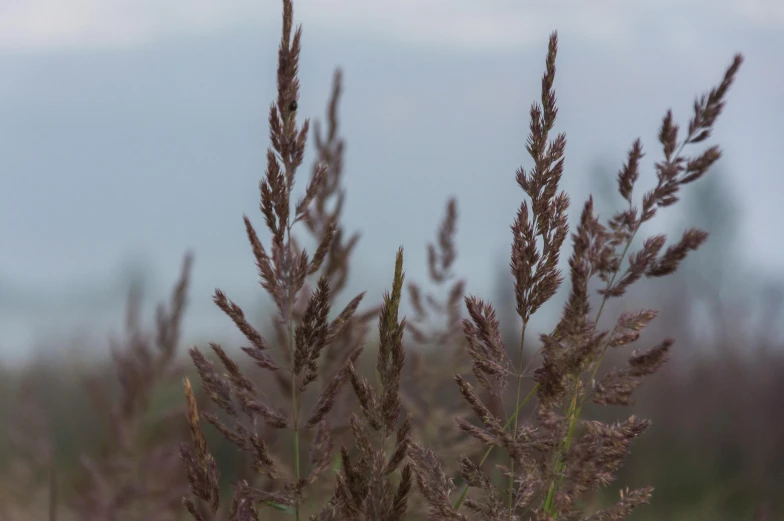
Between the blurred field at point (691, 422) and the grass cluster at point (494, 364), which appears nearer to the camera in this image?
the grass cluster at point (494, 364)

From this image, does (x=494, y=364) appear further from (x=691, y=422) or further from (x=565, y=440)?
(x=691, y=422)

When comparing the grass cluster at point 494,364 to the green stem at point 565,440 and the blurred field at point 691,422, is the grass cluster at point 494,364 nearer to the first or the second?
the green stem at point 565,440

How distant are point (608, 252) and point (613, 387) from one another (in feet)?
0.77

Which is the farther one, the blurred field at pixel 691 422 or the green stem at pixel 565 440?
the blurred field at pixel 691 422

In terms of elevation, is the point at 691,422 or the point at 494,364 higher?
the point at 494,364

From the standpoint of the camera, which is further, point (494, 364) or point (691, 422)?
point (691, 422)

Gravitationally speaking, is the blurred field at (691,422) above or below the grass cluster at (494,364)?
→ below

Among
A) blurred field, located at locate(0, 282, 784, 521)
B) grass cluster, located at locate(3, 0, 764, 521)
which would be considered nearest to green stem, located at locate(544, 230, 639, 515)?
grass cluster, located at locate(3, 0, 764, 521)

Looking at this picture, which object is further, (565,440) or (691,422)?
(691,422)

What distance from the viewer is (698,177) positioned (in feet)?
4.79

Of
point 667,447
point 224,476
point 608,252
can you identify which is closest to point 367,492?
point 608,252

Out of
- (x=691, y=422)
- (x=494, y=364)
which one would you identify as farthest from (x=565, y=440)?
(x=691, y=422)

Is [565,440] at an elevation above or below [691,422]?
above

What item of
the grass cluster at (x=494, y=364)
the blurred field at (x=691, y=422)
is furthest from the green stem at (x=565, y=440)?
the blurred field at (x=691, y=422)
